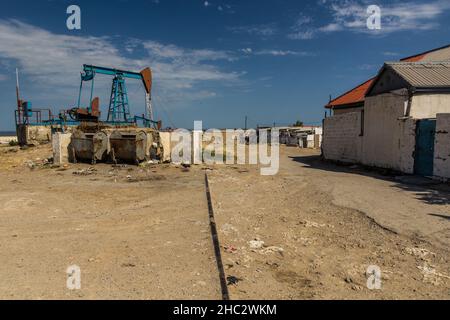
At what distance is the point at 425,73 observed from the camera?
12023mm

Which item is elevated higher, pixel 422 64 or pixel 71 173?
pixel 422 64

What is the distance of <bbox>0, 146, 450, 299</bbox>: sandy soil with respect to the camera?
3547mm

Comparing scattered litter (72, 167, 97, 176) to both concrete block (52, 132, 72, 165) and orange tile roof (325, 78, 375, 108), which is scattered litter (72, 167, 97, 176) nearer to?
concrete block (52, 132, 72, 165)

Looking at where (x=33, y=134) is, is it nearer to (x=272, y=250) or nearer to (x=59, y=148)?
(x=59, y=148)

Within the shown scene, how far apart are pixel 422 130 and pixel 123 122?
20.5 m

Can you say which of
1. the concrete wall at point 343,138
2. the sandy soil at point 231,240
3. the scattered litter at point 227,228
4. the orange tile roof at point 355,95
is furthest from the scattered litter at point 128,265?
the orange tile roof at point 355,95

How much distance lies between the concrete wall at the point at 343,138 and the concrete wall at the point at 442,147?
4412 millimetres

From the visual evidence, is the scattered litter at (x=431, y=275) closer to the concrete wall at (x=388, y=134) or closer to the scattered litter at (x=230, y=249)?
the scattered litter at (x=230, y=249)

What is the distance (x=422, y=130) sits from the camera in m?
10.4

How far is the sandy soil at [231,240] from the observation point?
140 inches

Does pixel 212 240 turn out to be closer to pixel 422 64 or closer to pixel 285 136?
pixel 422 64

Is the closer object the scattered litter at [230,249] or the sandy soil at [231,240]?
the sandy soil at [231,240]

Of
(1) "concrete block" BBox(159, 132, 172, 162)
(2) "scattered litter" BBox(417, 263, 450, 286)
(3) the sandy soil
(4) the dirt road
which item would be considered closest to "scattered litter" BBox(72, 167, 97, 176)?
(3) the sandy soil

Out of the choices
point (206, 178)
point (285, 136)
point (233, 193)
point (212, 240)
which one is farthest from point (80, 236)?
point (285, 136)
